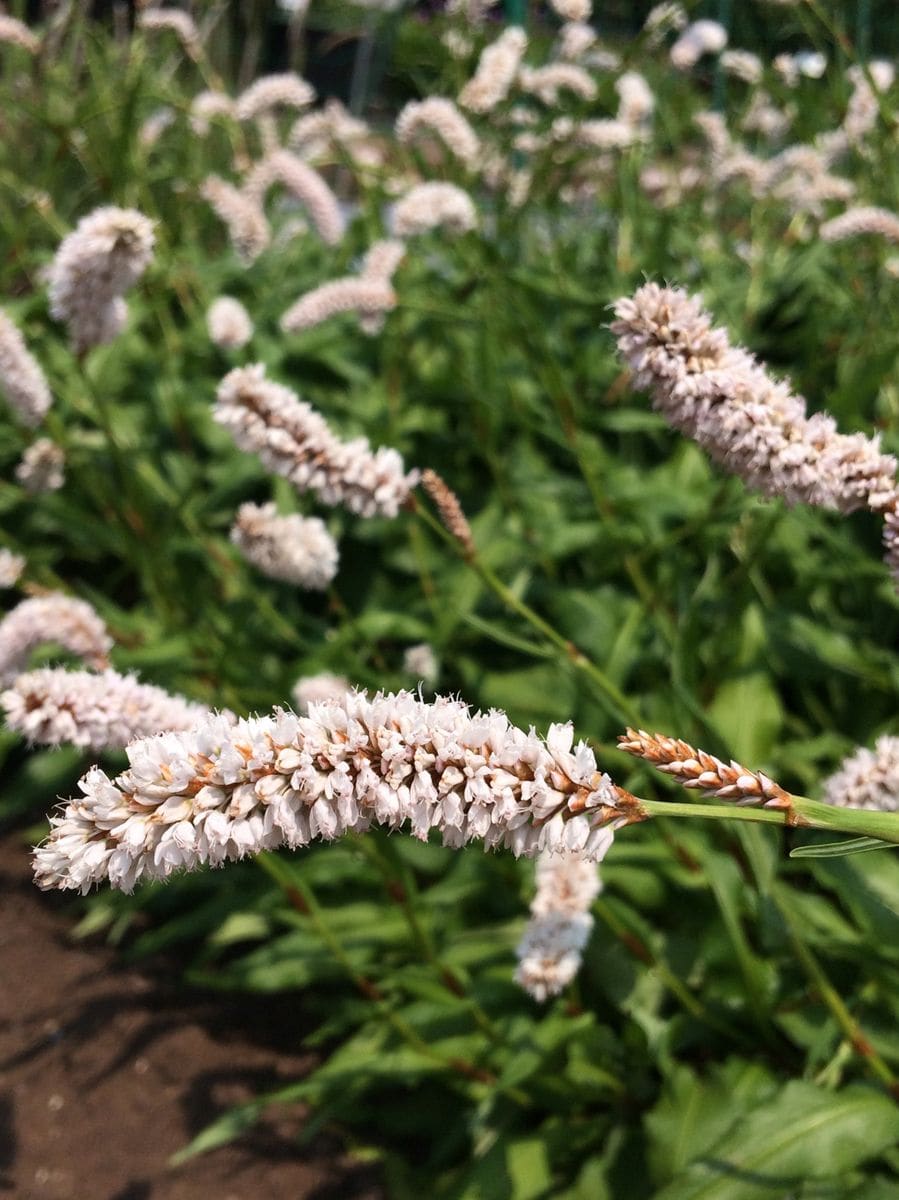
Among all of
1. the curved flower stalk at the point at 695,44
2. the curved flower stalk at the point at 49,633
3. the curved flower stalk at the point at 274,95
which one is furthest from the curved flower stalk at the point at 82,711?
the curved flower stalk at the point at 695,44

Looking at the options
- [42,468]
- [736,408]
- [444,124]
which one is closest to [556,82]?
[444,124]

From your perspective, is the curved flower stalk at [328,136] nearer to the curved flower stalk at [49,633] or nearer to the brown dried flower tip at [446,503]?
the curved flower stalk at [49,633]

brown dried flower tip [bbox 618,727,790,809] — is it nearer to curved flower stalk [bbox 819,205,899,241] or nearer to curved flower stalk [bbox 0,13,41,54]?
curved flower stalk [bbox 819,205,899,241]

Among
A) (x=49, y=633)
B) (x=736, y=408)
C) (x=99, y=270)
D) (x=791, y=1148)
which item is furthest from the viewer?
(x=99, y=270)

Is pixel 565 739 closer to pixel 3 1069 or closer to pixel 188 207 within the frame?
pixel 3 1069

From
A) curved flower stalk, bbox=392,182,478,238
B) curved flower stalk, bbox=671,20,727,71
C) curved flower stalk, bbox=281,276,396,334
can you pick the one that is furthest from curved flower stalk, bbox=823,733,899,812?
curved flower stalk, bbox=671,20,727,71

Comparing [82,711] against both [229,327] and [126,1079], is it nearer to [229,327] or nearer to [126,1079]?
[126,1079]
